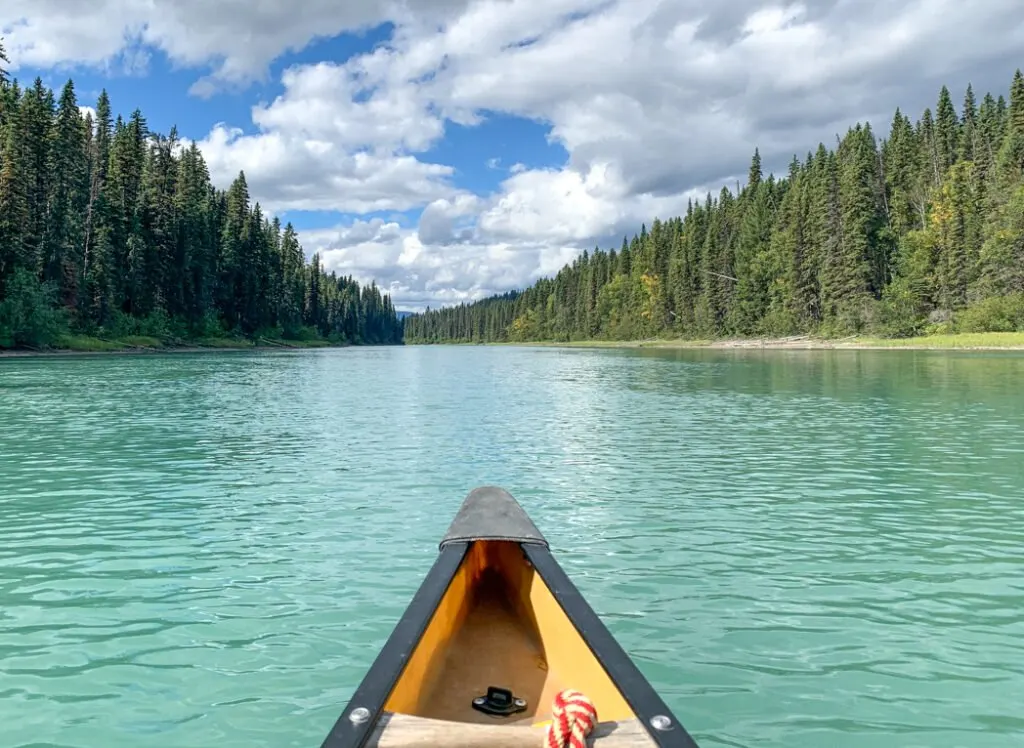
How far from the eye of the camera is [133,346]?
2867 inches

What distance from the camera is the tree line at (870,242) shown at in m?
72.2

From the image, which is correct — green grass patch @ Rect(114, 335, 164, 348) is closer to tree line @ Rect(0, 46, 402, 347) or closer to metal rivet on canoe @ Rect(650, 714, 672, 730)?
tree line @ Rect(0, 46, 402, 347)

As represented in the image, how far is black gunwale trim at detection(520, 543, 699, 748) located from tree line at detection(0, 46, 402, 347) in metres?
61.7

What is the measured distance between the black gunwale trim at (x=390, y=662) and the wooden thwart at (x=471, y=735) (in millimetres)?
83

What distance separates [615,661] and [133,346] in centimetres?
7928

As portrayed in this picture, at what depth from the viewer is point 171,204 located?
89062mm

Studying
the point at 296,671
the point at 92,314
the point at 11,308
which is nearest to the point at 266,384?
the point at 11,308

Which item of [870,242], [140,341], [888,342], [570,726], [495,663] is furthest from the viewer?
[870,242]

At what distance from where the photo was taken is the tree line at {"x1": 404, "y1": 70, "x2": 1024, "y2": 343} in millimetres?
72250

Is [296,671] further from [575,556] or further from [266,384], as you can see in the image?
[266,384]

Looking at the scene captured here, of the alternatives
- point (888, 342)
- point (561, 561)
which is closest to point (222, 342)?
point (888, 342)

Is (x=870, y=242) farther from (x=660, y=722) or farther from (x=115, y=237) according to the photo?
(x=660, y=722)

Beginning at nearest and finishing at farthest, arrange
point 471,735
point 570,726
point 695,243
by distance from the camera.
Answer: point 570,726 → point 471,735 → point 695,243

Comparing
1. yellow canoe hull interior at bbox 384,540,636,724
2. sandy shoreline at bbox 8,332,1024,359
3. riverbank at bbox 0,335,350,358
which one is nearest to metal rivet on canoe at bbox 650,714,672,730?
yellow canoe hull interior at bbox 384,540,636,724
